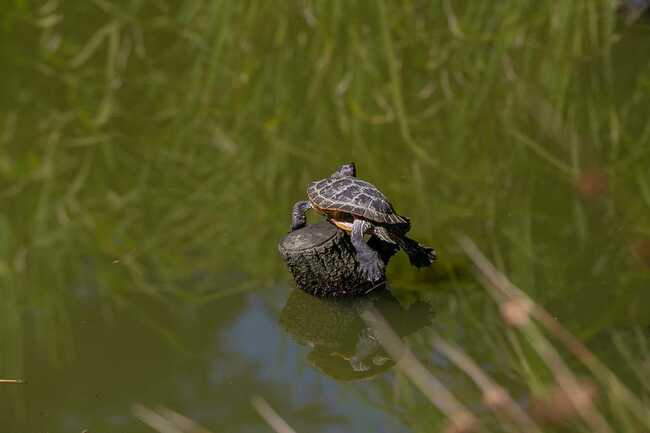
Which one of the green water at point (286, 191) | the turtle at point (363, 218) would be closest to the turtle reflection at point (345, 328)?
the green water at point (286, 191)

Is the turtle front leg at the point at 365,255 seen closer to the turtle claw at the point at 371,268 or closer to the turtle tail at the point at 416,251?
the turtle claw at the point at 371,268

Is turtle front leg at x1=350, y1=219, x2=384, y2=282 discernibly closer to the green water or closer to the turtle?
the turtle

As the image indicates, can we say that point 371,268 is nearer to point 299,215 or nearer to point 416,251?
point 416,251

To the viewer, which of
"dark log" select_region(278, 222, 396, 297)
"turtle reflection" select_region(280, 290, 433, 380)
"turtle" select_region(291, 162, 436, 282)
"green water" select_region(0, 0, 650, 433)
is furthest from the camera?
"turtle" select_region(291, 162, 436, 282)

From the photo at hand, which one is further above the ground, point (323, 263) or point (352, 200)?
point (352, 200)

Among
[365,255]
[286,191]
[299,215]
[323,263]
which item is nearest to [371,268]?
[365,255]

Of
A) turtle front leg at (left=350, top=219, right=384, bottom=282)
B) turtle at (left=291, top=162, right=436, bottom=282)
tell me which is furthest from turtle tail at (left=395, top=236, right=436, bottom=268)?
turtle front leg at (left=350, top=219, right=384, bottom=282)

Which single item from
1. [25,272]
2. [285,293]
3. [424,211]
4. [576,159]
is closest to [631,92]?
[576,159]
